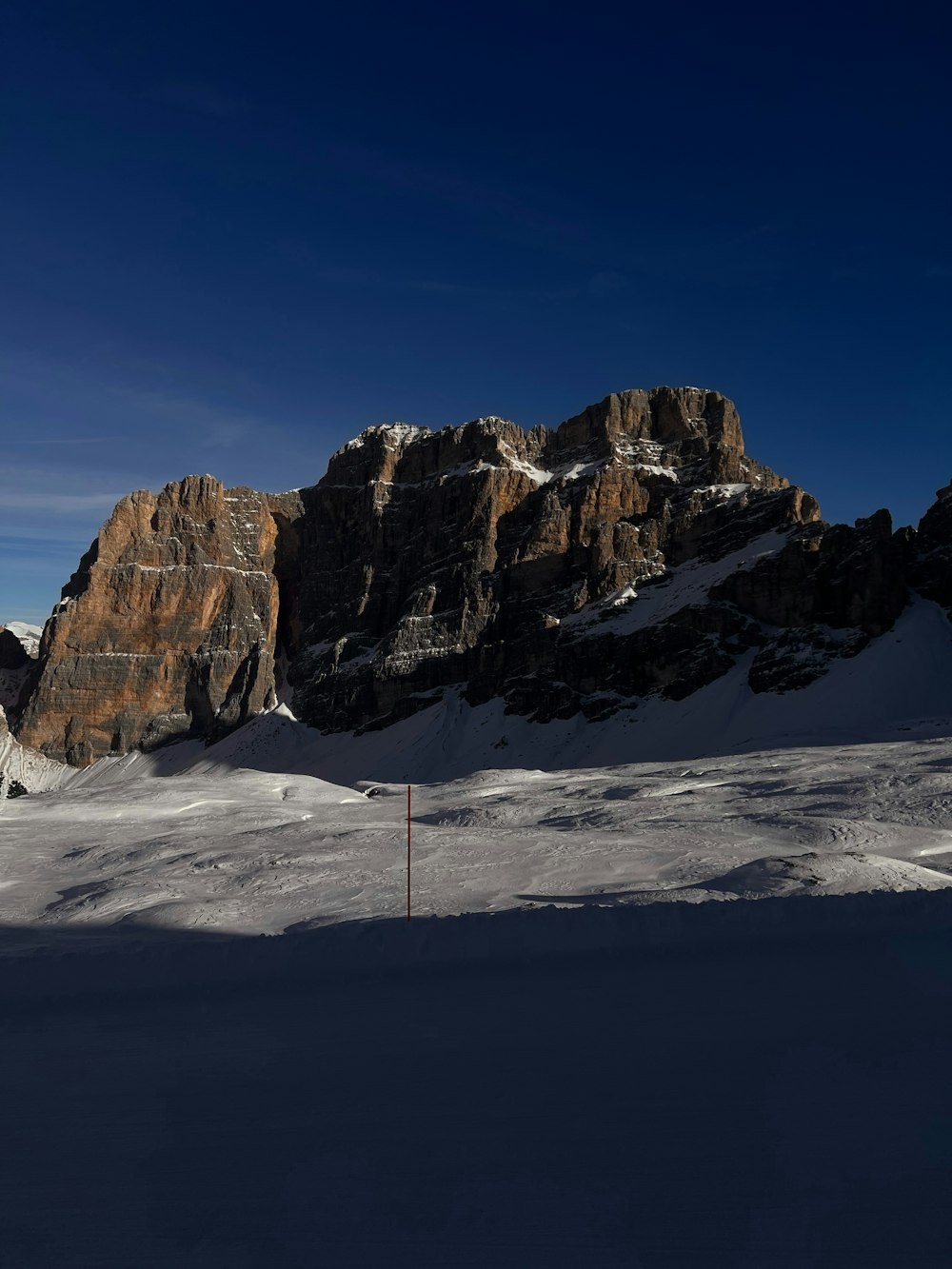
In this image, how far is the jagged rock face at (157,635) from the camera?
370 feet

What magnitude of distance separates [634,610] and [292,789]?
55.7 m

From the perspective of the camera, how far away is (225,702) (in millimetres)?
112625

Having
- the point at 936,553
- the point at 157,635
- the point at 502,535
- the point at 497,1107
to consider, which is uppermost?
the point at 502,535

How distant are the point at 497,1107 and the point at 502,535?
10022cm

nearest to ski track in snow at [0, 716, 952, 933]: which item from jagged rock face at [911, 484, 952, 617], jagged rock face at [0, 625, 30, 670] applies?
jagged rock face at [911, 484, 952, 617]

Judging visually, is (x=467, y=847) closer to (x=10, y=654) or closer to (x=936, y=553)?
(x=936, y=553)

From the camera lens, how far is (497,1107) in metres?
5.09

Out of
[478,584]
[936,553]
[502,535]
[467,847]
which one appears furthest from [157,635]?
[467,847]

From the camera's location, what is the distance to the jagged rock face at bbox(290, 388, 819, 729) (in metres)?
94.0

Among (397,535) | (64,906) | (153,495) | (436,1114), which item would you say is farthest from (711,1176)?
(153,495)

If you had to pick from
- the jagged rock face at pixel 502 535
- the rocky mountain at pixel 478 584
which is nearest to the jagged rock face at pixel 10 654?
the rocky mountain at pixel 478 584

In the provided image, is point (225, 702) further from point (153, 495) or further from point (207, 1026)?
point (207, 1026)

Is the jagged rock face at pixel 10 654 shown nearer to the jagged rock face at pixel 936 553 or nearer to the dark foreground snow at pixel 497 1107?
the jagged rock face at pixel 936 553

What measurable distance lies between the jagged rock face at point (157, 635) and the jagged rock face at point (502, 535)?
9257 millimetres
